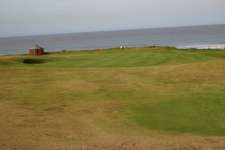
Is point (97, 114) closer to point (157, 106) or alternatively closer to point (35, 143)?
point (157, 106)

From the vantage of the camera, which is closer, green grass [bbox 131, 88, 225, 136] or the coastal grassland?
the coastal grassland

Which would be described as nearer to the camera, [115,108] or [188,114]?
[188,114]

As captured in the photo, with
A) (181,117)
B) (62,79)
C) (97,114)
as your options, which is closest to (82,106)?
(97,114)

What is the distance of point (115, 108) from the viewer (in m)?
15.2

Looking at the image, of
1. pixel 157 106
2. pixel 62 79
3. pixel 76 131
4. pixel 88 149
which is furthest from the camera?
pixel 62 79

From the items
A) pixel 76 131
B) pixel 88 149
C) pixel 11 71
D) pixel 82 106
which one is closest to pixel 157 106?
pixel 82 106

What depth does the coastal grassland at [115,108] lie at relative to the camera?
11.2 metres

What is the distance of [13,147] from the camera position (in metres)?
10.4

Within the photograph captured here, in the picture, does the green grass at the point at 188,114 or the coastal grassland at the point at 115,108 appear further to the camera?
the green grass at the point at 188,114

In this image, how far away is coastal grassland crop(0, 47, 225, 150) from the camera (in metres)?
11.2

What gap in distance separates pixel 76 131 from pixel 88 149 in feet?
6.16

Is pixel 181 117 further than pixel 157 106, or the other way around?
pixel 157 106

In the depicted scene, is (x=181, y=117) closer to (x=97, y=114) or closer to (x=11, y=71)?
(x=97, y=114)

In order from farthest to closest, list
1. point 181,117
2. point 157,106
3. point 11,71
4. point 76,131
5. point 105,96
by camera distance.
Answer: point 11,71 → point 105,96 → point 157,106 → point 181,117 → point 76,131
